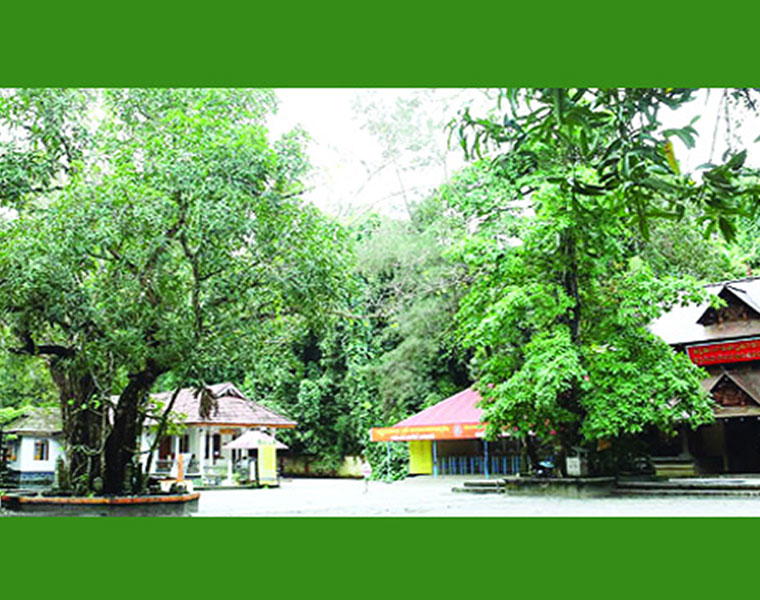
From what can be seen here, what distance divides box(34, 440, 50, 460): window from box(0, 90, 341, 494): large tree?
6.30ft

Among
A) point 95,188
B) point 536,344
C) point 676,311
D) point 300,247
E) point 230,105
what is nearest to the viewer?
point 95,188

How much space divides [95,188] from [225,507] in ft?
13.7

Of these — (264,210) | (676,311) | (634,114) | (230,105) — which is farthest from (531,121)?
(676,311)

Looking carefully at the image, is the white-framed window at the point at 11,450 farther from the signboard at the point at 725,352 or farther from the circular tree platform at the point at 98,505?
the signboard at the point at 725,352

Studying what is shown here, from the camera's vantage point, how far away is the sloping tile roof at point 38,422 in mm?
9664

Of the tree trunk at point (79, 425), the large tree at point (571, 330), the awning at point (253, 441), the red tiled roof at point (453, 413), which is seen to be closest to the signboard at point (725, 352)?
the large tree at point (571, 330)

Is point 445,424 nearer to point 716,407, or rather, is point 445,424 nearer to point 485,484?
point 485,484

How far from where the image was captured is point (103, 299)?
700cm

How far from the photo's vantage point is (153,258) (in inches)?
274

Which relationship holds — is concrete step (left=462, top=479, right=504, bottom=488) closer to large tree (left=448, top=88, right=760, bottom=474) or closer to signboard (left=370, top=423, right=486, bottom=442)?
signboard (left=370, top=423, right=486, bottom=442)

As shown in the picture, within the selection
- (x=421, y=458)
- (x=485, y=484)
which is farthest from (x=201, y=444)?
(x=485, y=484)

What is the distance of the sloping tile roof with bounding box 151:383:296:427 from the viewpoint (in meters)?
14.7

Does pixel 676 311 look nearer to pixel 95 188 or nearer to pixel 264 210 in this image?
pixel 264 210

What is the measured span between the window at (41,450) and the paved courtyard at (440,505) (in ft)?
6.67
